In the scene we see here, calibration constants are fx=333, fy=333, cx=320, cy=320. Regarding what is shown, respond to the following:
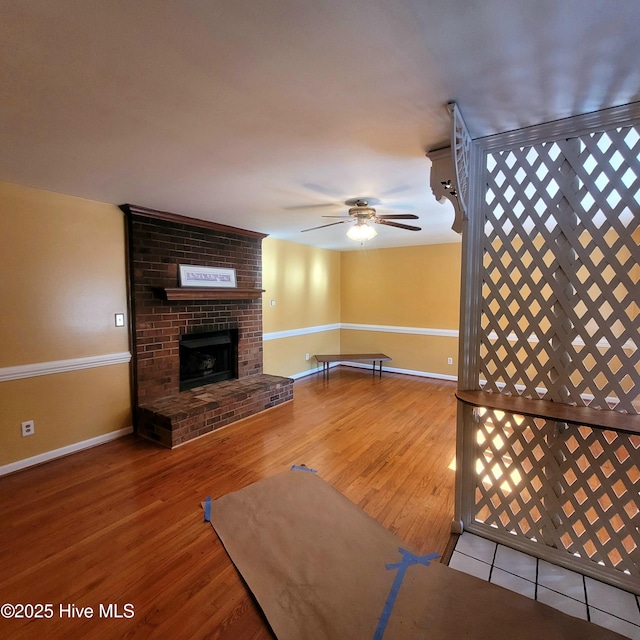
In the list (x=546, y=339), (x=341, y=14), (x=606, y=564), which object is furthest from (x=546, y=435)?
(x=341, y=14)

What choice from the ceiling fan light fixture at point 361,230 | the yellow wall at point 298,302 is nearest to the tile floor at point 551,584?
the ceiling fan light fixture at point 361,230

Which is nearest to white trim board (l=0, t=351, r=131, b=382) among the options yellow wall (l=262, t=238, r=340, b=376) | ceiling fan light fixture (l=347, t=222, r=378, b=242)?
yellow wall (l=262, t=238, r=340, b=376)

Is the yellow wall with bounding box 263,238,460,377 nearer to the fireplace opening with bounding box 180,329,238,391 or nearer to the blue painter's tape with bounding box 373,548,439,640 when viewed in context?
the fireplace opening with bounding box 180,329,238,391

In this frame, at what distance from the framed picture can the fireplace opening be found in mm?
598

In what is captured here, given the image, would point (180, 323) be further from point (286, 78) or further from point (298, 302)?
point (286, 78)

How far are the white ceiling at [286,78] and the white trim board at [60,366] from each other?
4.89 ft

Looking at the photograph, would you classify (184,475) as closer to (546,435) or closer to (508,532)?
(508,532)

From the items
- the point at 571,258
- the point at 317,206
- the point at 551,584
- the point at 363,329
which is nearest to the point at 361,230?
the point at 317,206

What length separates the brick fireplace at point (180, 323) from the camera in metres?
3.30

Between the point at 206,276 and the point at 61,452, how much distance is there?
7.14 ft

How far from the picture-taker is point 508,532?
1.92 m

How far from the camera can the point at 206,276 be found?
395 cm

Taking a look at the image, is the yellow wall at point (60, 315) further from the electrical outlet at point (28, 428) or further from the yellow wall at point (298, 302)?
the yellow wall at point (298, 302)

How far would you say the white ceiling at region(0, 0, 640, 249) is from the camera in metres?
1.02
